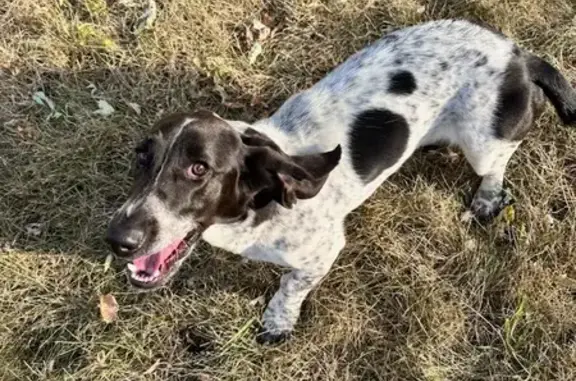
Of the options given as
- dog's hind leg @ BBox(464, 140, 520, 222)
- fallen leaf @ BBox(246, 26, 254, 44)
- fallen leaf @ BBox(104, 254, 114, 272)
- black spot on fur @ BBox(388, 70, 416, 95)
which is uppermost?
black spot on fur @ BBox(388, 70, 416, 95)

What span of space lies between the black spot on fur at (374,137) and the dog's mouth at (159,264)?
1.10 metres

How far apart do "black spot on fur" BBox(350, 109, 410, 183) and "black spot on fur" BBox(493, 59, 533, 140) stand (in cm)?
57

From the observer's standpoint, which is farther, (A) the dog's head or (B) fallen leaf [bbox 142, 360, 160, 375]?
(B) fallen leaf [bbox 142, 360, 160, 375]

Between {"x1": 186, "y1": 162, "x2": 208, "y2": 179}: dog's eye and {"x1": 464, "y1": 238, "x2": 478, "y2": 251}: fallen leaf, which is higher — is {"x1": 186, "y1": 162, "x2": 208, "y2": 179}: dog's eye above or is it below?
above

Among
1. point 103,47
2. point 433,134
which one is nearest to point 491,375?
point 433,134

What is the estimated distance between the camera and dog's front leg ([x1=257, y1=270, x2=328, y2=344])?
470 cm

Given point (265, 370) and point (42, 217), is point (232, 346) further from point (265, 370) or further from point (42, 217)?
point (42, 217)

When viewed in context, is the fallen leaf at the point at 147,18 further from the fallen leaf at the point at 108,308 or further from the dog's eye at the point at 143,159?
the dog's eye at the point at 143,159

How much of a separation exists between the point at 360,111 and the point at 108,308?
6.57 feet

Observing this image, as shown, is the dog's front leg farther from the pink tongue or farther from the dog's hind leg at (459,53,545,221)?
the dog's hind leg at (459,53,545,221)

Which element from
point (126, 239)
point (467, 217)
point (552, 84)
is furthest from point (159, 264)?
point (552, 84)

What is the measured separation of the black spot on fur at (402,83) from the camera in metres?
4.49

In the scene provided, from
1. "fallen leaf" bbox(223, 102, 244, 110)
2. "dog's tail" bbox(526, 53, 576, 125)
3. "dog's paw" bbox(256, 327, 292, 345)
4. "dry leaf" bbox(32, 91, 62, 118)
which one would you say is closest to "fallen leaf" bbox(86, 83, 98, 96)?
"dry leaf" bbox(32, 91, 62, 118)

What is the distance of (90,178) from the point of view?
5.41 metres
